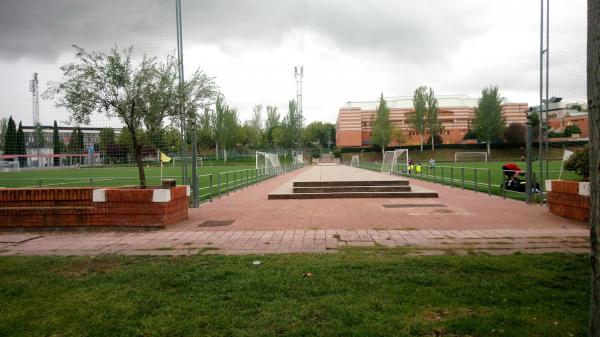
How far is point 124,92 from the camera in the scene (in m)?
8.59

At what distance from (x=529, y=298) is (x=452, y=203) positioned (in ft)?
27.1

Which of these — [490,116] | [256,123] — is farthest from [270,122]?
[490,116]

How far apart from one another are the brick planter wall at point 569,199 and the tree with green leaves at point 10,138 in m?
12.8

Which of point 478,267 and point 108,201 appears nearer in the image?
point 478,267

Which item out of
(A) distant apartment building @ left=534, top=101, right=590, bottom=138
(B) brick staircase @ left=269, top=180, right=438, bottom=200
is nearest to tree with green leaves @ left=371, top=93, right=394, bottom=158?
(B) brick staircase @ left=269, top=180, right=438, bottom=200

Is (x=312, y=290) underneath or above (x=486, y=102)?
underneath

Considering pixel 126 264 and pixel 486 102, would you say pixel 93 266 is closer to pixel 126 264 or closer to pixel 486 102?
pixel 126 264

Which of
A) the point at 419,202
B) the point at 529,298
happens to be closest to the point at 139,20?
the point at 419,202

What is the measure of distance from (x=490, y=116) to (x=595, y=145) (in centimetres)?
7249

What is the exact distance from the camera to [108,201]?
309 inches

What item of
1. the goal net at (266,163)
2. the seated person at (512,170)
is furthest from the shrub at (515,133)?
the seated person at (512,170)

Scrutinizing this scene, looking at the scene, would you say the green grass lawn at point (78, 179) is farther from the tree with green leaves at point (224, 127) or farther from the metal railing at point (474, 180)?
the tree with green leaves at point (224, 127)

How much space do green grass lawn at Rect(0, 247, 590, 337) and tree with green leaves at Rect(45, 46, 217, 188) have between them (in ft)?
13.5

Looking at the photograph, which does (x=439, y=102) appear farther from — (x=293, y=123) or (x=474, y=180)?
(x=474, y=180)
